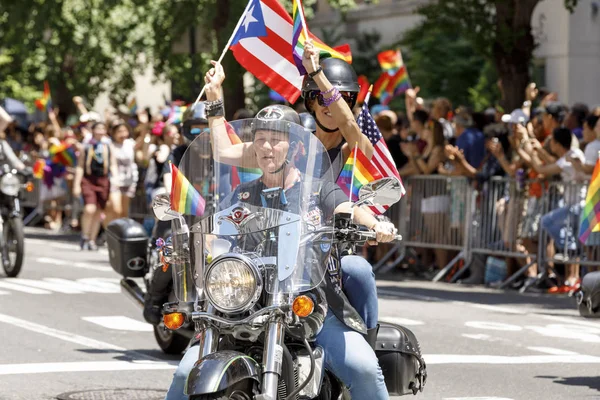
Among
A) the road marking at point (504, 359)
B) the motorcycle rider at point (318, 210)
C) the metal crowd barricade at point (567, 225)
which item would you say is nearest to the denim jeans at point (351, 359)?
the motorcycle rider at point (318, 210)

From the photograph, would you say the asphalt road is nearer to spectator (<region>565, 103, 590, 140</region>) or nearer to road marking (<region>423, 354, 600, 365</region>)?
road marking (<region>423, 354, 600, 365</region>)

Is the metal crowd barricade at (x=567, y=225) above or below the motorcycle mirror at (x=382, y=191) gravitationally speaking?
below

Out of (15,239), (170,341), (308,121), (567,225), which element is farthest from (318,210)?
(15,239)

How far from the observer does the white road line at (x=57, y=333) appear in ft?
33.2

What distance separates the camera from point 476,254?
16.2m

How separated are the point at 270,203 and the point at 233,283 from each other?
416mm

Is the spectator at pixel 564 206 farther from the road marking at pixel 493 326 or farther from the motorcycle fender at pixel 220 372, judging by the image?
the motorcycle fender at pixel 220 372

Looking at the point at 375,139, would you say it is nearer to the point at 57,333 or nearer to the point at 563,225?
the point at 57,333

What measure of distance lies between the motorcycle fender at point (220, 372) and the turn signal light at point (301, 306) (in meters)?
0.26

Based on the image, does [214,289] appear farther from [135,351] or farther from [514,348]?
[514,348]

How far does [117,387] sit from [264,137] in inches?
122

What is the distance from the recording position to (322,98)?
21.3 feet

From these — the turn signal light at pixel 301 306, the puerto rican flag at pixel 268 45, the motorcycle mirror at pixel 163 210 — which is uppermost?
the puerto rican flag at pixel 268 45

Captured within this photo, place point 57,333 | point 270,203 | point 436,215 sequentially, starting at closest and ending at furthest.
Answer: point 270,203, point 57,333, point 436,215
